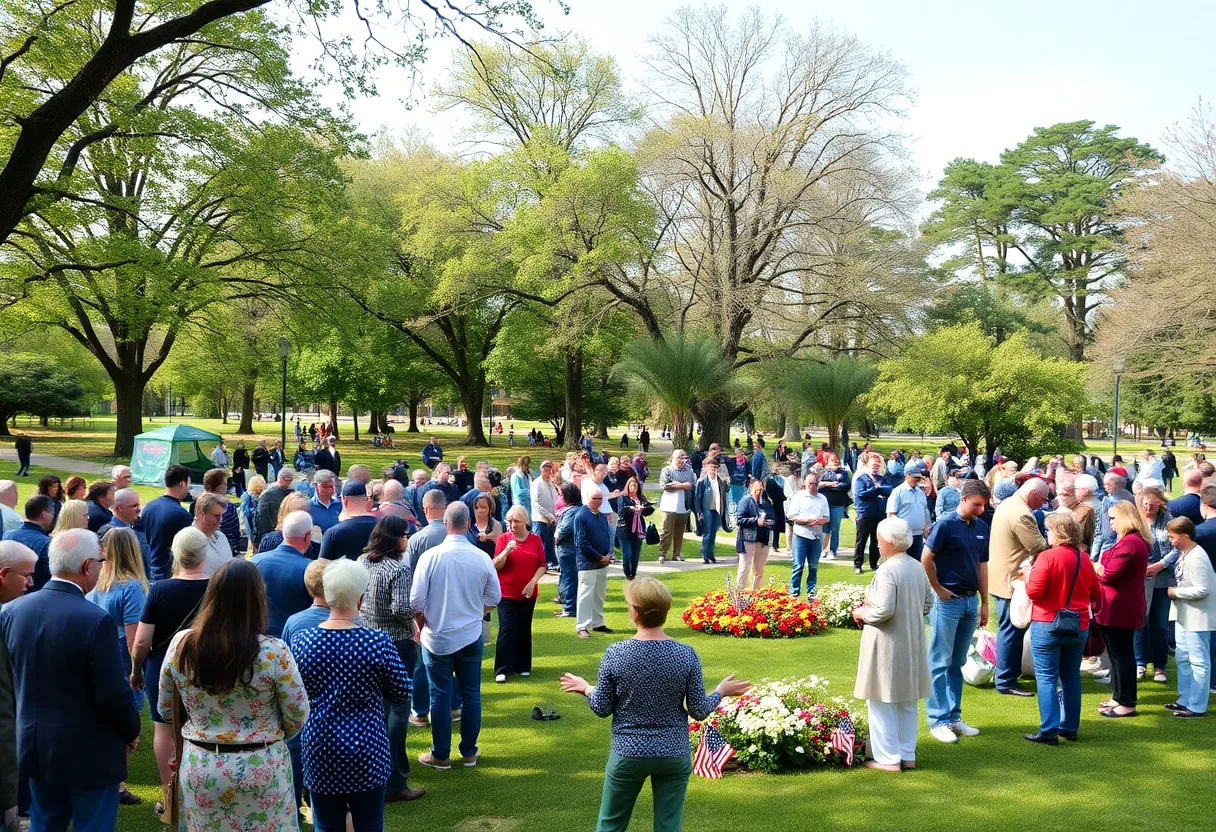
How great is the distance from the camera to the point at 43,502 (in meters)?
6.93

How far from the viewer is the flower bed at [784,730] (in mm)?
6074

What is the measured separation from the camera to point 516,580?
8.09 m

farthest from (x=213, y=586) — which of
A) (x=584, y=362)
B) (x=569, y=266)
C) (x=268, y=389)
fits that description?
(x=268, y=389)

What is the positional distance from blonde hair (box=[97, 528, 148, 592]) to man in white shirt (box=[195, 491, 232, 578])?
404 millimetres

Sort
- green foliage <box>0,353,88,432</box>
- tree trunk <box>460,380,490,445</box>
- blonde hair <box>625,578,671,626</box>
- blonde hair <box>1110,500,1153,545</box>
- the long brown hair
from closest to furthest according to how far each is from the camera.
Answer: the long brown hair
blonde hair <box>625,578,671,626</box>
blonde hair <box>1110,500,1153,545</box>
green foliage <box>0,353,88,432</box>
tree trunk <box>460,380,490,445</box>

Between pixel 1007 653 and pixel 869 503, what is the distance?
21.0 feet

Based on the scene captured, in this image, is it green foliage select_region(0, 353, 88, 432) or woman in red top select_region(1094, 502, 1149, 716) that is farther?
green foliage select_region(0, 353, 88, 432)

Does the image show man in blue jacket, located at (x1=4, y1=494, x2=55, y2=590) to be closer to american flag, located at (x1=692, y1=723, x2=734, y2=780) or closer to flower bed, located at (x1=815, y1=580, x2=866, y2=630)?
american flag, located at (x1=692, y1=723, x2=734, y2=780)

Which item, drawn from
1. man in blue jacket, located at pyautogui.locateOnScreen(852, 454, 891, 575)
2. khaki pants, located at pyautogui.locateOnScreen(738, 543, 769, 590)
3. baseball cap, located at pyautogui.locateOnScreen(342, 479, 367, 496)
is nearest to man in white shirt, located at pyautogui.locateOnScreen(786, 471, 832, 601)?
khaki pants, located at pyautogui.locateOnScreen(738, 543, 769, 590)

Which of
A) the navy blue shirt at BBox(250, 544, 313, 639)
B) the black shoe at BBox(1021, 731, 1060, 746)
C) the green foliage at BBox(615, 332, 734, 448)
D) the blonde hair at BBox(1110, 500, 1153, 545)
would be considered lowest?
the black shoe at BBox(1021, 731, 1060, 746)

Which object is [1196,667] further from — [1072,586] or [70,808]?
[70,808]

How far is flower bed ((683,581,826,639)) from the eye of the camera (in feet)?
32.9

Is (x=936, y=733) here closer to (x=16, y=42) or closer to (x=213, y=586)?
(x=213, y=586)

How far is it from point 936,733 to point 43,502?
717 cm
